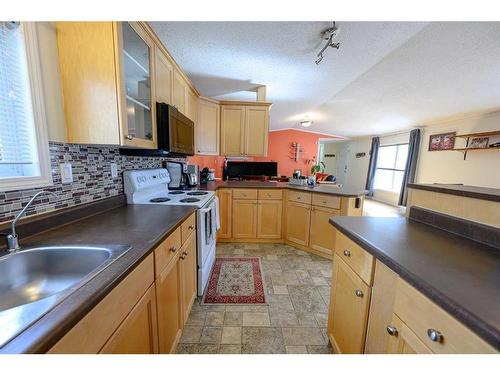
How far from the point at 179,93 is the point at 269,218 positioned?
2.00 meters

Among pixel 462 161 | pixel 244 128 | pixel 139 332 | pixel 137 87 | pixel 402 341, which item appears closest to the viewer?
pixel 402 341

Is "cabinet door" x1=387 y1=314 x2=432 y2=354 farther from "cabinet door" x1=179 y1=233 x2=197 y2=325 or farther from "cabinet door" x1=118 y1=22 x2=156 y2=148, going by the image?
"cabinet door" x1=118 y1=22 x2=156 y2=148

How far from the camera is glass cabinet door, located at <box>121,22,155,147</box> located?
129 centimetres

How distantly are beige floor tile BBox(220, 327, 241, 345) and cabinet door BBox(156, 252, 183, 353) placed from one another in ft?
1.02

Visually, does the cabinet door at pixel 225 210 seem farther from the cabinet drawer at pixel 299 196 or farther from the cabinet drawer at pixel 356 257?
the cabinet drawer at pixel 356 257

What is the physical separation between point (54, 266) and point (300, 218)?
100 inches

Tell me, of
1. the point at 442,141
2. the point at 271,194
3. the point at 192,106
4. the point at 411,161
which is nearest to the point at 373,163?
the point at 411,161

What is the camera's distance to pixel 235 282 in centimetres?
215

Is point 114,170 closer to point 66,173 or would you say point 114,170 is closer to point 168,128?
point 66,173

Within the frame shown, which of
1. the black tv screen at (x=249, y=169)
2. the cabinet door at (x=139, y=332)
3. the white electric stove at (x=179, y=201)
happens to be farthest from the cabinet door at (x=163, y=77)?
the black tv screen at (x=249, y=169)

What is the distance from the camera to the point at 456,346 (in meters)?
0.56

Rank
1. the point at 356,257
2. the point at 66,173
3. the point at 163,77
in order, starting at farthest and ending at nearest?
the point at 163,77 < the point at 66,173 < the point at 356,257
